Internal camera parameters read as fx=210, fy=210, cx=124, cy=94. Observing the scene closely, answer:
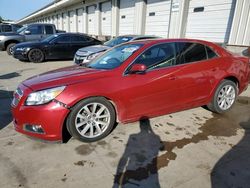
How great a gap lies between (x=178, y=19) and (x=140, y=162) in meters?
8.97

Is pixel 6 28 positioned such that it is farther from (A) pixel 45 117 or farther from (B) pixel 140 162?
(B) pixel 140 162

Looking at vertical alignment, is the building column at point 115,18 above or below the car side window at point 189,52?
above

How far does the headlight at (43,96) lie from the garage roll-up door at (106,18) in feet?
50.4

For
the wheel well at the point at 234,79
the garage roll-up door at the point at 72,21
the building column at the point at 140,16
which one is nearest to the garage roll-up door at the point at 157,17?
the building column at the point at 140,16

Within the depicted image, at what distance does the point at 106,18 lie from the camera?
57.9 feet

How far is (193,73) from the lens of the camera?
3742 millimetres

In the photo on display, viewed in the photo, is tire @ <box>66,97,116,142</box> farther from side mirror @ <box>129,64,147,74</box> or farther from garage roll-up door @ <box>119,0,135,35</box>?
garage roll-up door @ <box>119,0,135,35</box>

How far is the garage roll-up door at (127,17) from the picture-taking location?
14.1 meters

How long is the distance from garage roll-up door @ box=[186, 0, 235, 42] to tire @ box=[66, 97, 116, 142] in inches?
289

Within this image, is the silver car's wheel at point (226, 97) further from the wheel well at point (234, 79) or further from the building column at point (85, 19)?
the building column at point (85, 19)

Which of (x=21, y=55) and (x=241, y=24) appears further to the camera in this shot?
(x=21, y=55)

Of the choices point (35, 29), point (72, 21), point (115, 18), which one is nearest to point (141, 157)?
point (35, 29)

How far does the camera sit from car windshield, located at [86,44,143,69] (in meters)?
3.51

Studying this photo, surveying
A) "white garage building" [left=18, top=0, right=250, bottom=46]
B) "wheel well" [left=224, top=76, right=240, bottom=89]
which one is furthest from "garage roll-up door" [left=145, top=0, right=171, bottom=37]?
"wheel well" [left=224, top=76, right=240, bottom=89]
